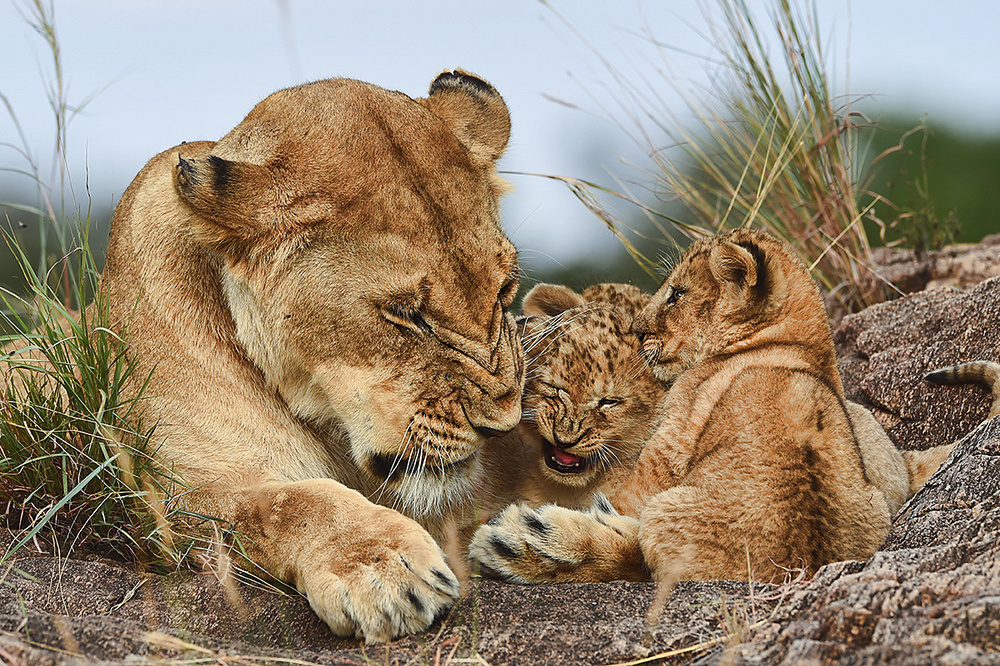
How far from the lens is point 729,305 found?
10.9 feet

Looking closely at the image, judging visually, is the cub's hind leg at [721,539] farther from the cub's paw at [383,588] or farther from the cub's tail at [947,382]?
the cub's tail at [947,382]

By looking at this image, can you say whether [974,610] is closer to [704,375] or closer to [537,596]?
[537,596]

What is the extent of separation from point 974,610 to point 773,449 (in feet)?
3.16

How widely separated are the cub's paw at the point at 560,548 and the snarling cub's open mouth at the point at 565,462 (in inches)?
14.3

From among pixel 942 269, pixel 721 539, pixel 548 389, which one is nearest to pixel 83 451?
pixel 548 389

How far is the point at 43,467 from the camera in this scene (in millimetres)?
3023

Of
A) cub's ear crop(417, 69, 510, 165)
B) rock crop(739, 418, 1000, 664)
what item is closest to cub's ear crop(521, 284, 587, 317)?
cub's ear crop(417, 69, 510, 165)

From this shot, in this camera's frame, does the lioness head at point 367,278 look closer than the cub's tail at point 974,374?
Yes

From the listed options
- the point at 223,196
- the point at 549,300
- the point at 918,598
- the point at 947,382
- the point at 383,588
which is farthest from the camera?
the point at 549,300

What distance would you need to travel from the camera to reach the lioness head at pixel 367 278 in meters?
2.66

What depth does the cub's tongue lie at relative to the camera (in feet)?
10.8

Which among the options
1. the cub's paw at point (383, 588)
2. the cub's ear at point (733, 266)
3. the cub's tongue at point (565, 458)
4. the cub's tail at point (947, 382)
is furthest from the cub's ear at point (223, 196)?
the cub's tail at point (947, 382)

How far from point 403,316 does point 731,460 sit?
1.07m

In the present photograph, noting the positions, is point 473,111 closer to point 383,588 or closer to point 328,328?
point 328,328
